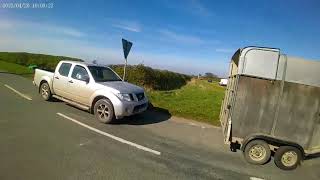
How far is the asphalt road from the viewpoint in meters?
5.24

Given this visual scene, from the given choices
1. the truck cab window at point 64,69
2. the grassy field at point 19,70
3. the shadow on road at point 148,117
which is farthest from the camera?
the grassy field at point 19,70

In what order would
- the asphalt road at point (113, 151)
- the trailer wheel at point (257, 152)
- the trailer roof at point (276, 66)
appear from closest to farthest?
the asphalt road at point (113, 151)
the trailer roof at point (276, 66)
the trailer wheel at point (257, 152)

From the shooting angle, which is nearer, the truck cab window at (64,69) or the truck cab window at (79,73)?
the truck cab window at (79,73)

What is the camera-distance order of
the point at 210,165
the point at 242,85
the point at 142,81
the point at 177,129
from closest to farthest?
the point at 210,165
the point at 242,85
the point at 177,129
the point at 142,81

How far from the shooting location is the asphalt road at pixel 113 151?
5.24 m

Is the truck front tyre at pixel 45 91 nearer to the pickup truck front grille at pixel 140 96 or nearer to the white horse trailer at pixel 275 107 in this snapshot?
the pickup truck front grille at pixel 140 96

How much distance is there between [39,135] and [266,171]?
528cm

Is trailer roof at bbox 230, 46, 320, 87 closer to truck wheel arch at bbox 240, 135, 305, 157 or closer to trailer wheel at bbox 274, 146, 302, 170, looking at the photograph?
truck wheel arch at bbox 240, 135, 305, 157

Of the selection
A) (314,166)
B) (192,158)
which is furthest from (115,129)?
(314,166)

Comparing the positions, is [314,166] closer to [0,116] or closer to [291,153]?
[291,153]

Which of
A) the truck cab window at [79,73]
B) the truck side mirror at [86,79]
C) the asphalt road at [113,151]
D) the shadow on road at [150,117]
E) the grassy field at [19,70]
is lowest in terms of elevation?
the asphalt road at [113,151]

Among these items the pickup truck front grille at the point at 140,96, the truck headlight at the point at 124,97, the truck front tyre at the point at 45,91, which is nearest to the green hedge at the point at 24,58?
the truck front tyre at the point at 45,91

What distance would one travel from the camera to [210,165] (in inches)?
244

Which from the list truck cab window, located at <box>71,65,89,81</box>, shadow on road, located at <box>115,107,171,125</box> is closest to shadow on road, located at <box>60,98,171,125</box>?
shadow on road, located at <box>115,107,171,125</box>
